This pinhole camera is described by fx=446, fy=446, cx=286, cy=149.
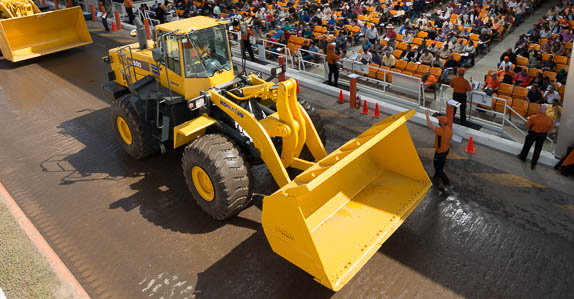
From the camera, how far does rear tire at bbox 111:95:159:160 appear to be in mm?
8586

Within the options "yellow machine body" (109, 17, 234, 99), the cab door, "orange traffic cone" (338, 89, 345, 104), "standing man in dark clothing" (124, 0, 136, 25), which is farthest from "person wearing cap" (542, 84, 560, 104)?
"standing man in dark clothing" (124, 0, 136, 25)

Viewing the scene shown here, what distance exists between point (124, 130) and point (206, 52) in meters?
2.69

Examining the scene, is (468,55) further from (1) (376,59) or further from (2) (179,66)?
(2) (179,66)

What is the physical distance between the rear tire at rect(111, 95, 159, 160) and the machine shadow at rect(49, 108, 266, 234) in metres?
0.34

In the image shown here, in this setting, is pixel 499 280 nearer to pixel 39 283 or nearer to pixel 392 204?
pixel 392 204

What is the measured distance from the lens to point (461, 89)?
1002cm

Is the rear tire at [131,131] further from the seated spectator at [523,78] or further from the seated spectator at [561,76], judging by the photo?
the seated spectator at [561,76]

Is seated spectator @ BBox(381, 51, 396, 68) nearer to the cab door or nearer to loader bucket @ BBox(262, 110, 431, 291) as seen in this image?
loader bucket @ BBox(262, 110, 431, 291)

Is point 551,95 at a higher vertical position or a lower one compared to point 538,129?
lower

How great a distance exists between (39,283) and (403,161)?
222 inches

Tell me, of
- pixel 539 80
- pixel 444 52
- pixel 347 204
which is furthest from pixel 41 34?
pixel 539 80

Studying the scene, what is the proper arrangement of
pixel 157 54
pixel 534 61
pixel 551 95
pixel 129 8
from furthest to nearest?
pixel 129 8 < pixel 534 61 < pixel 551 95 < pixel 157 54

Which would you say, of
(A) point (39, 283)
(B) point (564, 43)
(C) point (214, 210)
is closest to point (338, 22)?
(B) point (564, 43)

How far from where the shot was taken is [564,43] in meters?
13.4
